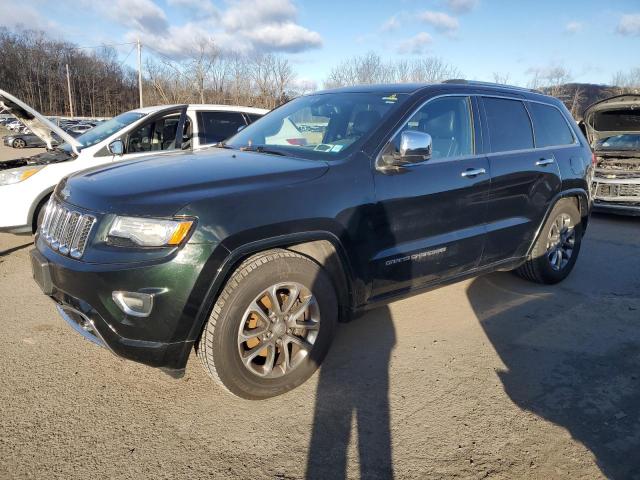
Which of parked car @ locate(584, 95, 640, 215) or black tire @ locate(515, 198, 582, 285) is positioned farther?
parked car @ locate(584, 95, 640, 215)

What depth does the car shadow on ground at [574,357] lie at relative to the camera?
2.59 metres

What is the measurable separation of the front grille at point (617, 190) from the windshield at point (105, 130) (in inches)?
312

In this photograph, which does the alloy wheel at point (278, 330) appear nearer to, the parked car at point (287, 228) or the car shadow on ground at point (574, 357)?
the parked car at point (287, 228)

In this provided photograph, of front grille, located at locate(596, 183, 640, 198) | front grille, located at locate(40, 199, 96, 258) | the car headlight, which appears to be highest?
the car headlight

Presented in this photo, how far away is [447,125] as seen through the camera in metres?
3.69

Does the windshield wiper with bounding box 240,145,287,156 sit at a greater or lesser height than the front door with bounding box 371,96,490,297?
greater

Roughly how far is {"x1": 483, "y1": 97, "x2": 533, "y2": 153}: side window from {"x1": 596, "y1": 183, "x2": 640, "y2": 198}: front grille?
522 centimetres

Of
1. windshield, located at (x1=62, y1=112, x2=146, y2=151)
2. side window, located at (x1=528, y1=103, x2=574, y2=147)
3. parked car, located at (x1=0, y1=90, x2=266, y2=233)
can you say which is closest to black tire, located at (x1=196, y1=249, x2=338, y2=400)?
parked car, located at (x1=0, y1=90, x2=266, y2=233)

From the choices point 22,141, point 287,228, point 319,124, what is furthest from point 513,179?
point 22,141

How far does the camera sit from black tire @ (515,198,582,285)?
14.9 ft

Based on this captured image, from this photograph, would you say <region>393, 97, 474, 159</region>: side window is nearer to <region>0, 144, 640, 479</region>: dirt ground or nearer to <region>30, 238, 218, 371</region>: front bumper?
<region>0, 144, 640, 479</region>: dirt ground

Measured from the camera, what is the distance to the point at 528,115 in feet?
14.4

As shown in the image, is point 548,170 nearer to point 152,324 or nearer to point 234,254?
point 234,254

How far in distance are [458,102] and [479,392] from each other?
7.27 feet
